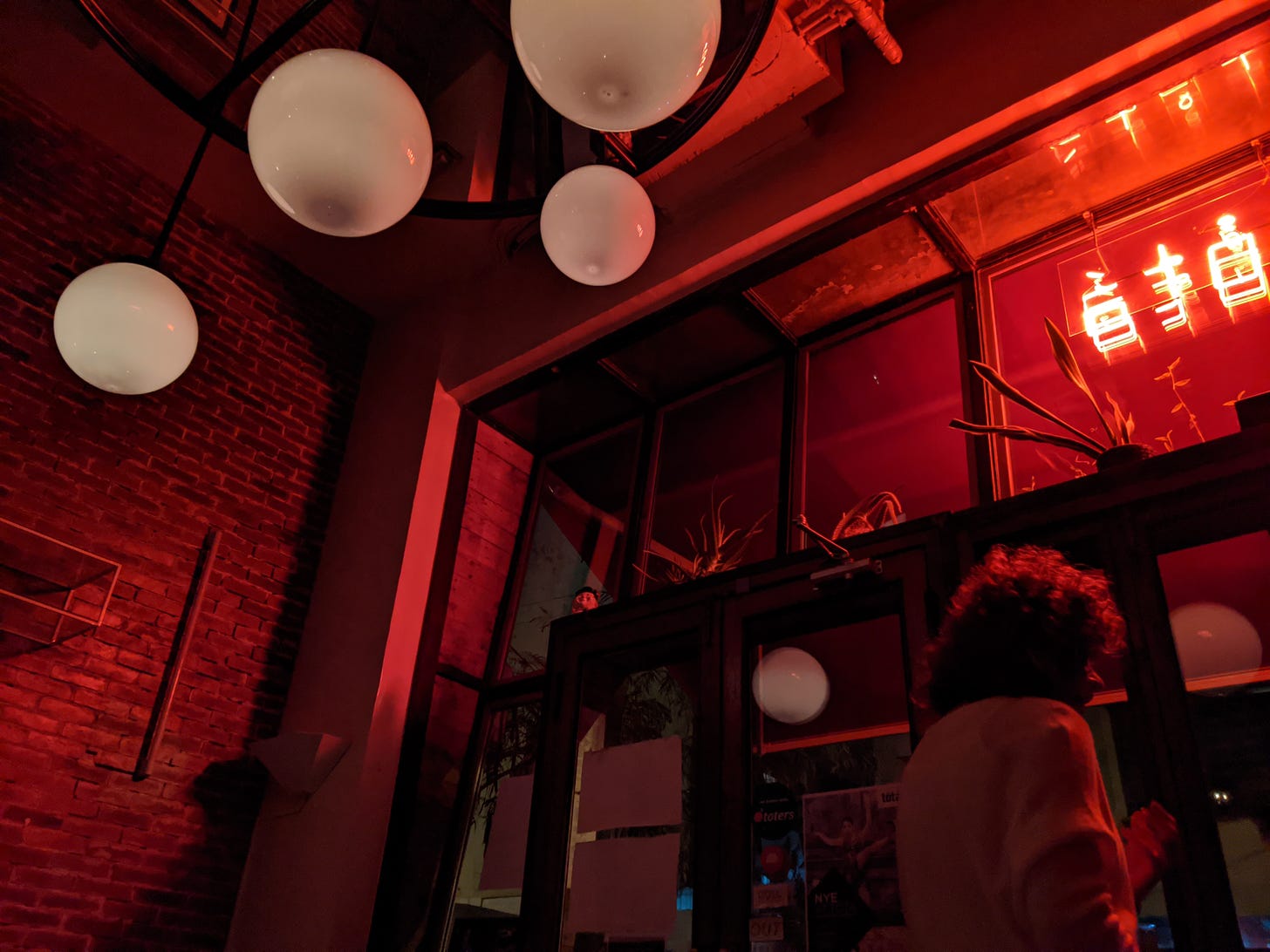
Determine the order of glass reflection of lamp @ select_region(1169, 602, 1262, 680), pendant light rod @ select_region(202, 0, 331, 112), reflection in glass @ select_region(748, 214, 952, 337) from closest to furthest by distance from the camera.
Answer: glass reflection of lamp @ select_region(1169, 602, 1262, 680) → pendant light rod @ select_region(202, 0, 331, 112) → reflection in glass @ select_region(748, 214, 952, 337)

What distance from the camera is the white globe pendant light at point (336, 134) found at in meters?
2.02

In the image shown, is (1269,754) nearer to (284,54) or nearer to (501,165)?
(501,165)

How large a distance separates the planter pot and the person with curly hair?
26.3 inches

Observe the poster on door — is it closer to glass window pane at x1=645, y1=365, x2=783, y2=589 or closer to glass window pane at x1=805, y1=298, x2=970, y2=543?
glass window pane at x1=805, y1=298, x2=970, y2=543

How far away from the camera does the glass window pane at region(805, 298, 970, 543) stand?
319 cm

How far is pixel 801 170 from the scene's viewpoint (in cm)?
339

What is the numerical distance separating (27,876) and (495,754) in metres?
1.71

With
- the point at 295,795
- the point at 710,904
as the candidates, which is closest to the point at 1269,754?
the point at 710,904

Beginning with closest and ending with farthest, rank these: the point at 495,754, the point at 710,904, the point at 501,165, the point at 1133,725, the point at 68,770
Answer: the point at 1133,725 < the point at 710,904 < the point at 501,165 < the point at 68,770 < the point at 495,754

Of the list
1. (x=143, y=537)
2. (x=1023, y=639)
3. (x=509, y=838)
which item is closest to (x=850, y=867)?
(x=1023, y=639)

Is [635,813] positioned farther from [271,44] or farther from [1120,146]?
[1120,146]

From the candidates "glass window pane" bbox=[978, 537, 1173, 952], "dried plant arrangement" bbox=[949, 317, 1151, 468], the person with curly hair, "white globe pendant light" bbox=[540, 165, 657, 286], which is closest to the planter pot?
"dried plant arrangement" bbox=[949, 317, 1151, 468]

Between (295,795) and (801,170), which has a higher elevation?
(801,170)

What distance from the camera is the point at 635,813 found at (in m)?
2.78
